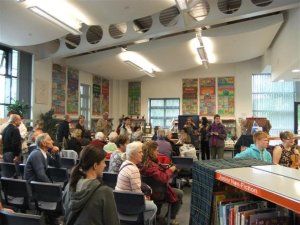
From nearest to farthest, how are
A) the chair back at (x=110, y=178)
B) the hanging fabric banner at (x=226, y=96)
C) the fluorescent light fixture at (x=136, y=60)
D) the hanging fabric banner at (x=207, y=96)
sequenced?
the chair back at (x=110, y=178), the fluorescent light fixture at (x=136, y=60), the hanging fabric banner at (x=226, y=96), the hanging fabric banner at (x=207, y=96)

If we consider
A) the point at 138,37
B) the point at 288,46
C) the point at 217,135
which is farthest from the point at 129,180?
the point at 288,46

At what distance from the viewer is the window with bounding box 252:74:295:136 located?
1260 centimetres

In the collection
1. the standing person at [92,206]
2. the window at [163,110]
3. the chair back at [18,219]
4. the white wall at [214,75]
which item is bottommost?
the chair back at [18,219]

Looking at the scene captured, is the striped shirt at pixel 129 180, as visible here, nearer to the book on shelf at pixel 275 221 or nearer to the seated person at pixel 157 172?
the seated person at pixel 157 172

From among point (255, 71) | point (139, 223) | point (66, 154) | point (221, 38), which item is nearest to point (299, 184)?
point (139, 223)

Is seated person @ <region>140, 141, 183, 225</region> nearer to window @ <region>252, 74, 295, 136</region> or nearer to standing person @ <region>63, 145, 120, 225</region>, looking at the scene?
standing person @ <region>63, 145, 120, 225</region>

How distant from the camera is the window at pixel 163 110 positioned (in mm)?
14188

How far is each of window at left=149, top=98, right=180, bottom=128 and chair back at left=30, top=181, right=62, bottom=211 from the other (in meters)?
11.1

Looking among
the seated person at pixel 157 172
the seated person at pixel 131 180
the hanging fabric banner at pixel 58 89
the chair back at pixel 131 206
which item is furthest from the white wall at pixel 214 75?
the chair back at pixel 131 206

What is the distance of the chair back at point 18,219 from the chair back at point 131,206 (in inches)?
→ 41.8

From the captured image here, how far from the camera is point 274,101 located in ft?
42.2

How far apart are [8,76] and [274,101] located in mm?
10466

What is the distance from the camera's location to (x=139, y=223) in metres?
2.99

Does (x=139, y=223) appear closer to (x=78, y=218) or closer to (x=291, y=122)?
(x=78, y=218)
